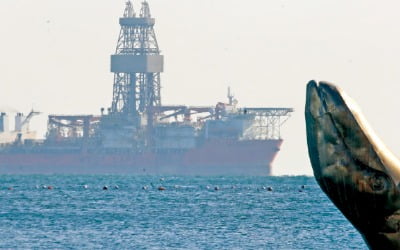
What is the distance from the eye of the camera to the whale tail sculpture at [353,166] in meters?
7.97

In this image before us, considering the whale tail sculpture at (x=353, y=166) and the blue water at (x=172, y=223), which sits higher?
the whale tail sculpture at (x=353, y=166)

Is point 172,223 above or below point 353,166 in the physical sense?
below

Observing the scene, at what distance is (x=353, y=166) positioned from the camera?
315 inches

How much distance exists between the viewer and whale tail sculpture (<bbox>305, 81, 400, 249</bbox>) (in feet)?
26.1

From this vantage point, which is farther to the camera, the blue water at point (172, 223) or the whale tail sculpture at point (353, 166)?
the blue water at point (172, 223)

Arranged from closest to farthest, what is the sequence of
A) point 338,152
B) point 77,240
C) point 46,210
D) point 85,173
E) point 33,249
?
point 338,152 → point 33,249 → point 77,240 → point 46,210 → point 85,173

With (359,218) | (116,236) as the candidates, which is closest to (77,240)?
(116,236)

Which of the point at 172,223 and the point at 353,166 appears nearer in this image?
the point at 353,166

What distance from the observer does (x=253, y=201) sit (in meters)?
84.4

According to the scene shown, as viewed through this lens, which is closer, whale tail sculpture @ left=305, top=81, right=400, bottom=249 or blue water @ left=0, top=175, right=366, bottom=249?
whale tail sculpture @ left=305, top=81, right=400, bottom=249

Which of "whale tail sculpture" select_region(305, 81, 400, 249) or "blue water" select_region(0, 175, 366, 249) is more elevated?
"whale tail sculpture" select_region(305, 81, 400, 249)

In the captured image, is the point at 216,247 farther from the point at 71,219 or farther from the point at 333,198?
the point at 333,198

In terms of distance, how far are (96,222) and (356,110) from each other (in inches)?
1962

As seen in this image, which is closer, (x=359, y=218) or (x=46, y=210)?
(x=359, y=218)
